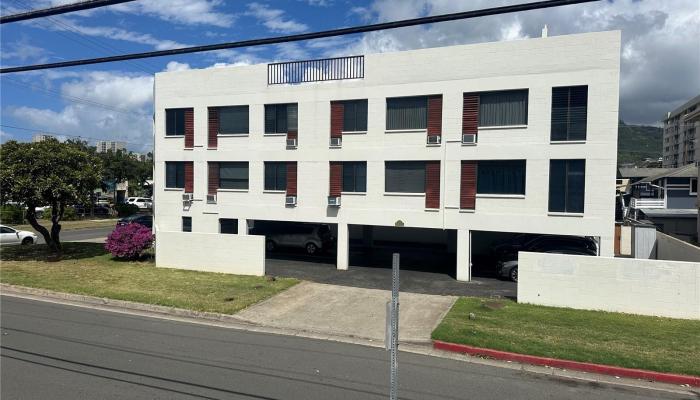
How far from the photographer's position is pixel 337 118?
834 inches

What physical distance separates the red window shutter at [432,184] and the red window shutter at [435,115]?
1311 millimetres

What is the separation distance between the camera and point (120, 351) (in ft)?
32.1

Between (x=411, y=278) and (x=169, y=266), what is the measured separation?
1036 cm

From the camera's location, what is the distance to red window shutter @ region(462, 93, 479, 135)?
18891mm

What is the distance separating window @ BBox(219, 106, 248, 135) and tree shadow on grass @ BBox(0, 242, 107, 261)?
8.97m

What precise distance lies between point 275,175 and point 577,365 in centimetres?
1618

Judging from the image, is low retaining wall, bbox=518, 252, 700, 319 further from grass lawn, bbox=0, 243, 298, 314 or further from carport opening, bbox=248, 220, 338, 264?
carport opening, bbox=248, 220, 338, 264

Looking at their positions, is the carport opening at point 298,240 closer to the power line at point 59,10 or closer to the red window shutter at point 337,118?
the red window shutter at point 337,118

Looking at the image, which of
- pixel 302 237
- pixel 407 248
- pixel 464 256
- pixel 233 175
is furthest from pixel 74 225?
pixel 464 256

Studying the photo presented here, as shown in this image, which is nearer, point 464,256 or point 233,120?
point 464,256

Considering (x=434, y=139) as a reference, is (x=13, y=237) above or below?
below

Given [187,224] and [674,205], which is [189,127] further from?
[674,205]

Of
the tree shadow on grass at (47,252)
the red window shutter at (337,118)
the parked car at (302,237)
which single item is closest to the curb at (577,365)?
the red window shutter at (337,118)

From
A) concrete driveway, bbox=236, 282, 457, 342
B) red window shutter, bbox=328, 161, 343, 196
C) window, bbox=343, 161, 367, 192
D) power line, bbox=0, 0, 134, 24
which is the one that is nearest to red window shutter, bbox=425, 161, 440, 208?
window, bbox=343, 161, 367, 192
